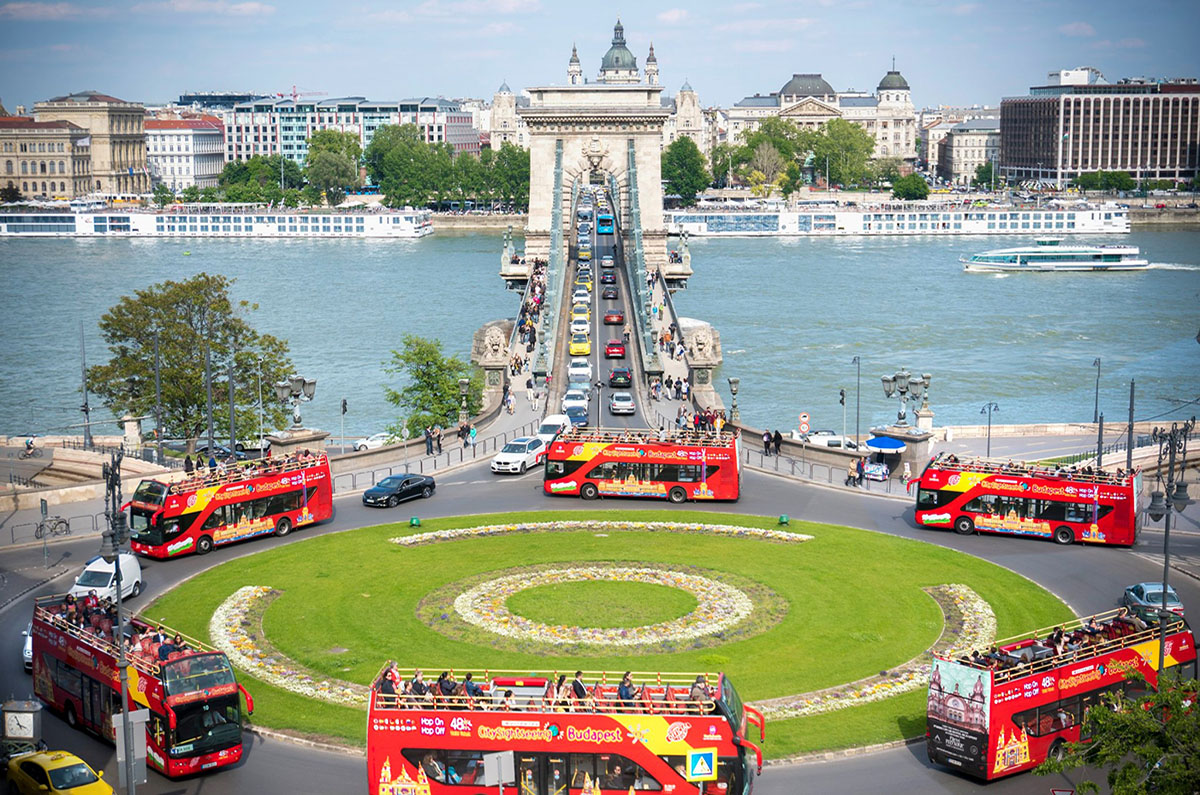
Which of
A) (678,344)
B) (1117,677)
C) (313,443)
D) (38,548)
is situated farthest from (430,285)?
(1117,677)

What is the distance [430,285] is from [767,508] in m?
100

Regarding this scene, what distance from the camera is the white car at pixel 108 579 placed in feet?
113

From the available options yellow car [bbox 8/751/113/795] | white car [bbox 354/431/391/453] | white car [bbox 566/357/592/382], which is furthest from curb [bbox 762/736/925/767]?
white car [bbox 566/357/592/382]

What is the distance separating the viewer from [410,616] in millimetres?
34344

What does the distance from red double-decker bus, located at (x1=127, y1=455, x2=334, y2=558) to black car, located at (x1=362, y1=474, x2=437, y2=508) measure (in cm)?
204

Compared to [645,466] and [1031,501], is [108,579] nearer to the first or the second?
[645,466]

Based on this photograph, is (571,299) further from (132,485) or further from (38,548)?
(38,548)

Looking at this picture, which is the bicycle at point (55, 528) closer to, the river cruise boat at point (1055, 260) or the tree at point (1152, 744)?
the tree at point (1152, 744)

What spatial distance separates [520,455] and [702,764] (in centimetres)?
2897

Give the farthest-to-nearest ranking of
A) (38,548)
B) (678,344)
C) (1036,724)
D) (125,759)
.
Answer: (678,344)
(38,548)
(1036,724)
(125,759)

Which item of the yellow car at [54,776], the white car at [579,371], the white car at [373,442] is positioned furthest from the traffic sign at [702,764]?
the white car at [579,371]

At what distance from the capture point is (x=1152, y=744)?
830 inches

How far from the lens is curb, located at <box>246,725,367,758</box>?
87.5 ft

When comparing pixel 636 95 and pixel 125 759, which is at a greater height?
pixel 636 95
